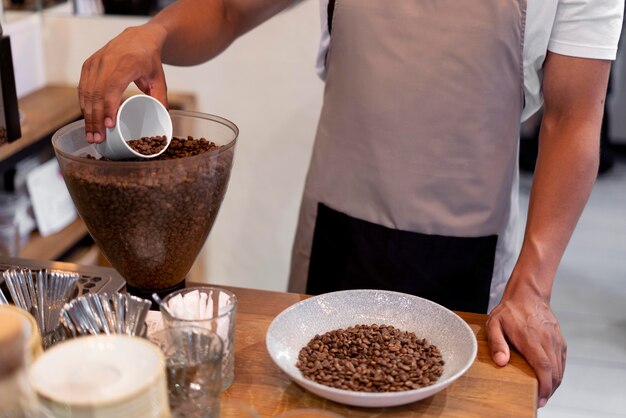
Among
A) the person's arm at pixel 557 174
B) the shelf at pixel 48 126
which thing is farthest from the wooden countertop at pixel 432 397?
A: the shelf at pixel 48 126

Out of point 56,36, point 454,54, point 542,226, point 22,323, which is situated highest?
point 454,54

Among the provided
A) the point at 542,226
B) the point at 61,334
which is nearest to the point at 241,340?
the point at 61,334

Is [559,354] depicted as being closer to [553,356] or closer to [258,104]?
[553,356]

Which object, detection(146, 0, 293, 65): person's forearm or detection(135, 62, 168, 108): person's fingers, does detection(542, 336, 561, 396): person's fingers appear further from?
detection(146, 0, 293, 65): person's forearm

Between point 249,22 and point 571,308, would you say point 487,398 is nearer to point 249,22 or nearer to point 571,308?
point 249,22

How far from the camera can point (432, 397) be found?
1025 mm

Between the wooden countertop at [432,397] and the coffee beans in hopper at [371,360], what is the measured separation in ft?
0.09

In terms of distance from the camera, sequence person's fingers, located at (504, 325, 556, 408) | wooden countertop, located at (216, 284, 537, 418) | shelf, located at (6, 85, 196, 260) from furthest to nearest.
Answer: shelf, located at (6, 85, 196, 260), person's fingers, located at (504, 325, 556, 408), wooden countertop, located at (216, 284, 537, 418)

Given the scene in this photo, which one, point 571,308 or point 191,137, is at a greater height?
point 191,137

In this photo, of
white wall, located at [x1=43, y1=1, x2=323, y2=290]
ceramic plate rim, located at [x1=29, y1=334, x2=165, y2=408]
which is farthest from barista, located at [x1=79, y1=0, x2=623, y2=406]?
white wall, located at [x1=43, y1=1, x2=323, y2=290]

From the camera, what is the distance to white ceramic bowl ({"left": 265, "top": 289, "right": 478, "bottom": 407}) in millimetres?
999

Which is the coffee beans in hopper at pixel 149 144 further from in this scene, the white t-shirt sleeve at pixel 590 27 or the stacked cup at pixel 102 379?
the white t-shirt sleeve at pixel 590 27

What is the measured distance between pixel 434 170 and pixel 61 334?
2.76 feet

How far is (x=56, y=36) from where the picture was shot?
8.92 ft
